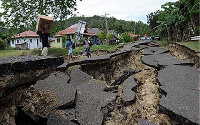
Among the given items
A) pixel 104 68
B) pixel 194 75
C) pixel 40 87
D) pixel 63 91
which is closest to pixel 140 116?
pixel 63 91

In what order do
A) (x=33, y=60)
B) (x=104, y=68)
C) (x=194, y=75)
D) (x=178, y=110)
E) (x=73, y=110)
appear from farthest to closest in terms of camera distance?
(x=104, y=68), (x=194, y=75), (x=73, y=110), (x=178, y=110), (x=33, y=60)

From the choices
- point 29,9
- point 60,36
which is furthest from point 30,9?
point 60,36

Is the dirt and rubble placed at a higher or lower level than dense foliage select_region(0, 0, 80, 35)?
lower

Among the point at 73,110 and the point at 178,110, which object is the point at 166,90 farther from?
the point at 73,110

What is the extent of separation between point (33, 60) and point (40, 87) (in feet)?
3.09

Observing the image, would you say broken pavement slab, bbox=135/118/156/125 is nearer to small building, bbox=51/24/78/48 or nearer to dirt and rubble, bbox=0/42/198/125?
dirt and rubble, bbox=0/42/198/125

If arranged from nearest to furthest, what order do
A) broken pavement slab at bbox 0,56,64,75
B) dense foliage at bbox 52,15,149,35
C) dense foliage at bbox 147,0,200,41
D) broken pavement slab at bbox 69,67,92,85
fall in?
broken pavement slab at bbox 0,56,64,75 < broken pavement slab at bbox 69,67,92,85 < dense foliage at bbox 147,0,200,41 < dense foliage at bbox 52,15,149,35

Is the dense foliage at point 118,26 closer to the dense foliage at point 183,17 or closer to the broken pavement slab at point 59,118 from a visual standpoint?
the dense foliage at point 183,17

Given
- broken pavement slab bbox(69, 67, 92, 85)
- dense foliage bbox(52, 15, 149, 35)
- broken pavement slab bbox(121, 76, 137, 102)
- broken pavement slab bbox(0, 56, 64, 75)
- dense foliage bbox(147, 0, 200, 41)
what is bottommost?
broken pavement slab bbox(121, 76, 137, 102)

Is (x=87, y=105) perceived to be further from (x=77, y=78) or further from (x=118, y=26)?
(x=118, y=26)

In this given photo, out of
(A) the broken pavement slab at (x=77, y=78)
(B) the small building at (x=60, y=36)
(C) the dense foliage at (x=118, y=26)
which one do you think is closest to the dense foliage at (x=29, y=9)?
(A) the broken pavement slab at (x=77, y=78)

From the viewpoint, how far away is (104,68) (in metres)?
5.84

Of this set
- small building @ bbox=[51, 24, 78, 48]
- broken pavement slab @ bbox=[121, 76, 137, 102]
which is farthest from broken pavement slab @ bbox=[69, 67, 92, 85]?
small building @ bbox=[51, 24, 78, 48]

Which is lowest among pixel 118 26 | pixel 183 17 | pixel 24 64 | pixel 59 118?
pixel 59 118
